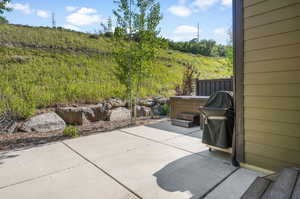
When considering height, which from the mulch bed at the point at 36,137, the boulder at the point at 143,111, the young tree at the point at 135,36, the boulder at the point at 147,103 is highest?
the young tree at the point at 135,36

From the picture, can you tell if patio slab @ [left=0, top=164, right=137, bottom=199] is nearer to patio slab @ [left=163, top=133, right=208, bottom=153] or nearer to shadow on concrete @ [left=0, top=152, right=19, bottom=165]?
shadow on concrete @ [left=0, top=152, right=19, bottom=165]

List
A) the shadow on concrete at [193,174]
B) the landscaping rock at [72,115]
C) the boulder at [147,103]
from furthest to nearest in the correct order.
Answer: the boulder at [147,103] → the landscaping rock at [72,115] → the shadow on concrete at [193,174]

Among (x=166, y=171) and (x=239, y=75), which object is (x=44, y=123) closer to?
(x=166, y=171)

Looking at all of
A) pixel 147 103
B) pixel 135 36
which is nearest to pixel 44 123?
pixel 135 36

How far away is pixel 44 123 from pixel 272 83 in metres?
4.58

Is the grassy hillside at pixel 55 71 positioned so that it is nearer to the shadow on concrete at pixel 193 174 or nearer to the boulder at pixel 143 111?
the boulder at pixel 143 111

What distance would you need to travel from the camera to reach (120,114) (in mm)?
5270

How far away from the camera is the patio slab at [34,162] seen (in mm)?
2043

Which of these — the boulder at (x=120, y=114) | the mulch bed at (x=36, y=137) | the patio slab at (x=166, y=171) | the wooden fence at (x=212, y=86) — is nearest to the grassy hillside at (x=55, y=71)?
the boulder at (x=120, y=114)

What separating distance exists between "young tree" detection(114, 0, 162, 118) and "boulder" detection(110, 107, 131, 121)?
997mm

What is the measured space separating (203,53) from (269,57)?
15561 mm

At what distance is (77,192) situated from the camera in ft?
5.59

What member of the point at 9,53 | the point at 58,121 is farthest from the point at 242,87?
the point at 9,53

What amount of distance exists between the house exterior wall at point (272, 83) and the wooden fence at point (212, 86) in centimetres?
244
